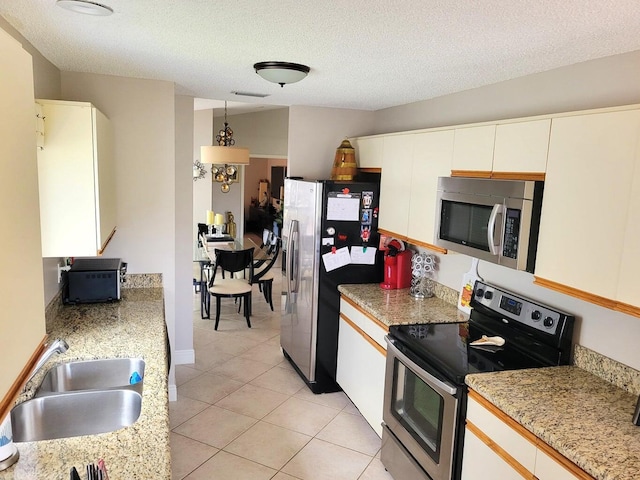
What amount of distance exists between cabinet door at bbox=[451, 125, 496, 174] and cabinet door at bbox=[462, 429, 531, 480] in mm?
1336

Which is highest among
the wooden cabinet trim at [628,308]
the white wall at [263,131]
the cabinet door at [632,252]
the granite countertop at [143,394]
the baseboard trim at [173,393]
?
the white wall at [263,131]

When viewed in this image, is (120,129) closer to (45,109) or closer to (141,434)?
(45,109)

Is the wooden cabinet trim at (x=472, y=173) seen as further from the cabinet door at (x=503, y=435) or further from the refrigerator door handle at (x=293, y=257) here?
the refrigerator door handle at (x=293, y=257)

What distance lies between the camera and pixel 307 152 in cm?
416

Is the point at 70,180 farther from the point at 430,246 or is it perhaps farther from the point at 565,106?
the point at 565,106

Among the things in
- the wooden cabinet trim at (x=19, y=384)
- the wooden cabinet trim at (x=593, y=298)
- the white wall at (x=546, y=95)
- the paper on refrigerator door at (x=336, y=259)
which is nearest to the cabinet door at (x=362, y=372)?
the paper on refrigerator door at (x=336, y=259)

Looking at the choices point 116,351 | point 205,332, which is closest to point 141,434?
point 116,351

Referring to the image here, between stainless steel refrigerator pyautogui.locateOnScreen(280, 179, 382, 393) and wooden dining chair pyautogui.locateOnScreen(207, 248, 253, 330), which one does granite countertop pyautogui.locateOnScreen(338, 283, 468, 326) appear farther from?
wooden dining chair pyautogui.locateOnScreen(207, 248, 253, 330)

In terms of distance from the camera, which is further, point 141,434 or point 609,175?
point 609,175

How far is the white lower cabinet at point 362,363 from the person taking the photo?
2992 mm

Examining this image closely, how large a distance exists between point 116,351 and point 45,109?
1183mm

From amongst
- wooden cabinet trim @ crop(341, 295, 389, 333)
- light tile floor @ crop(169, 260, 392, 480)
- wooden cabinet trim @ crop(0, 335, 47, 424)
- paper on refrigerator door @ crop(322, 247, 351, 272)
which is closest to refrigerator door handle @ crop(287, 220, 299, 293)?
paper on refrigerator door @ crop(322, 247, 351, 272)

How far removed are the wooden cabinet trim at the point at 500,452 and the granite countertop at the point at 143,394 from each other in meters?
1.29

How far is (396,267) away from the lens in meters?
3.55
